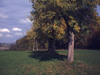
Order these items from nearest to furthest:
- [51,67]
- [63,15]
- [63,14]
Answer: [51,67] < [63,14] < [63,15]

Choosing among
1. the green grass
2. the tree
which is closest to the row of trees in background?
the tree

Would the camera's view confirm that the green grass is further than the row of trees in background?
No

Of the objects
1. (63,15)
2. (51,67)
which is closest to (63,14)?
(63,15)

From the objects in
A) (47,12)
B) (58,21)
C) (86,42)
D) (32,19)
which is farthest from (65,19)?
(86,42)

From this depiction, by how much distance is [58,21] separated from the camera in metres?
11.7

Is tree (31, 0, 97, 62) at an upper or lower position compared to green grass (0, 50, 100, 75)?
upper

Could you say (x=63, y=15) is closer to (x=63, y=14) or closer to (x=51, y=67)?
(x=63, y=14)

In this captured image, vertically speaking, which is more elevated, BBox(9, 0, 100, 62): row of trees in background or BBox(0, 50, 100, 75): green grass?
BBox(9, 0, 100, 62): row of trees in background

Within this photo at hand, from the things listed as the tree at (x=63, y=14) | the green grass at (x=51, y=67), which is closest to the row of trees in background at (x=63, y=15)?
the tree at (x=63, y=14)

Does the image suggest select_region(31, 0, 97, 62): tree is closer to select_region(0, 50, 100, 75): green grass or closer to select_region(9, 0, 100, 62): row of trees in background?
select_region(9, 0, 100, 62): row of trees in background

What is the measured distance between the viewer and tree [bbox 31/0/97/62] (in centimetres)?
1123

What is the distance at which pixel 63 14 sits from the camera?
1220 centimetres

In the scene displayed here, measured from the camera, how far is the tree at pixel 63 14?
1123 cm

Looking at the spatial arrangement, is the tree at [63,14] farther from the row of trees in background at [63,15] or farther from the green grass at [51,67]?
the green grass at [51,67]
